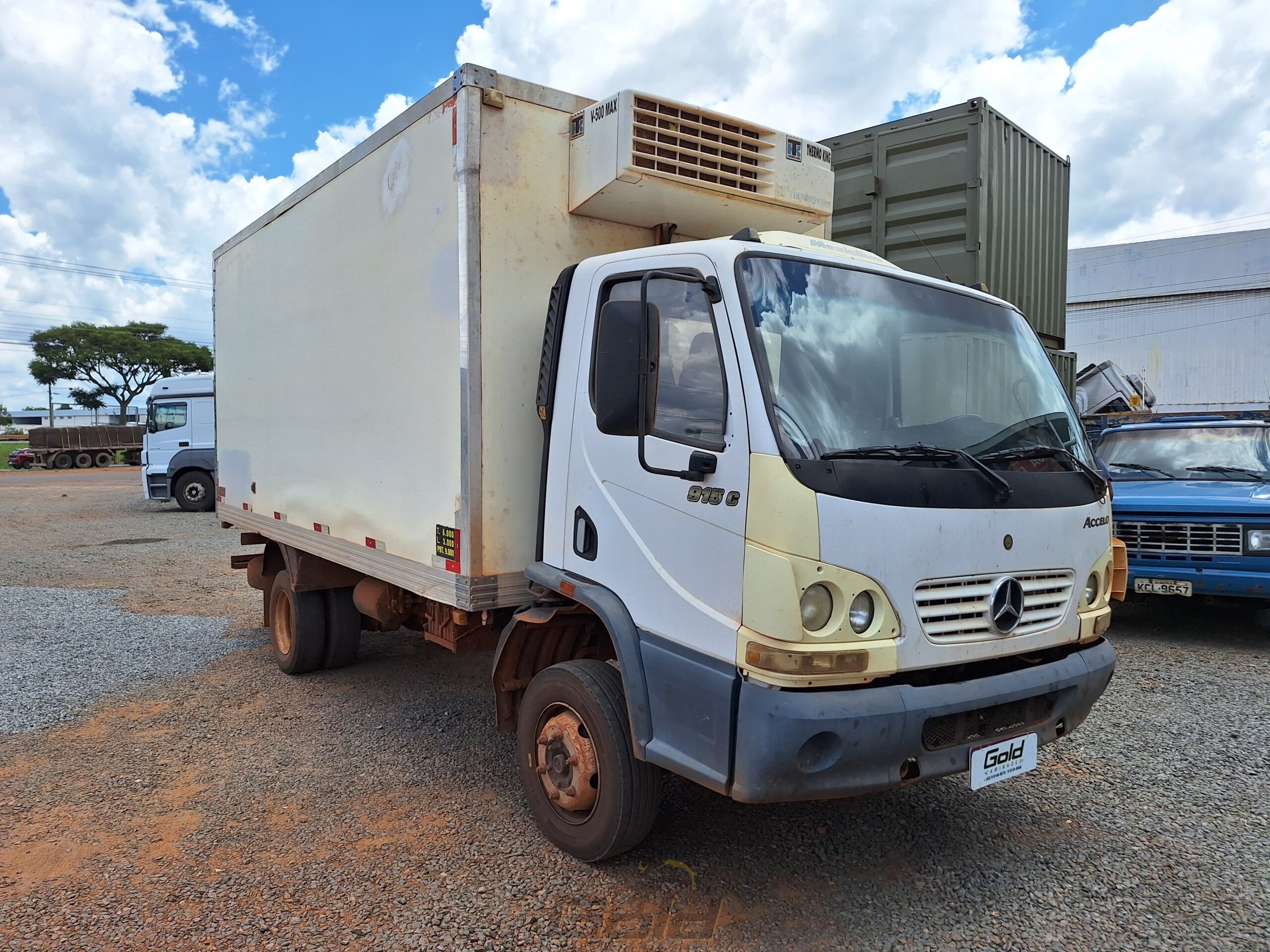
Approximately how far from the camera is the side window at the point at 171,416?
1762 centimetres

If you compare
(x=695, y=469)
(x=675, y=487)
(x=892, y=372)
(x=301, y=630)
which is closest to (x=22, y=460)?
(x=301, y=630)

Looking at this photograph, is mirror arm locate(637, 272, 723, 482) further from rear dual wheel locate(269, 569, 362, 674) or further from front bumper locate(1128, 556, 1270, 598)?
front bumper locate(1128, 556, 1270, 598)

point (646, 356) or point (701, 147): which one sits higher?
point (701, 147)

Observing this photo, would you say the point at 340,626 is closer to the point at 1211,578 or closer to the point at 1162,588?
the point at 1162,588

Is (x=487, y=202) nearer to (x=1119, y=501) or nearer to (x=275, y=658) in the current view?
(x=275, y=658)

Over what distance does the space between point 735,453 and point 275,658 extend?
16.8 feet

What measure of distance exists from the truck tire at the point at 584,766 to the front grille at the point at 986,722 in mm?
1014

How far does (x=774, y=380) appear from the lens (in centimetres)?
279

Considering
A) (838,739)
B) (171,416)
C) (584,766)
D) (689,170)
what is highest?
(689,170)

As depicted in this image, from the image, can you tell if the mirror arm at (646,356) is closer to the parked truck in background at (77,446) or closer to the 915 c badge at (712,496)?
the 915 c badge at (712,496)

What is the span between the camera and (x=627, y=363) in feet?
9.78

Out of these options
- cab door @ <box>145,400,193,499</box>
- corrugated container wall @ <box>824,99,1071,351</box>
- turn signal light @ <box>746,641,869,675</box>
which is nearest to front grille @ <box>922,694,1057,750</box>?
turn signal light @ <box>746,641,869,675</box>

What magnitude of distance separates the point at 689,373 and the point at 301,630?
4192 millimetres

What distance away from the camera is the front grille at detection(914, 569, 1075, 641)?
110 inches
